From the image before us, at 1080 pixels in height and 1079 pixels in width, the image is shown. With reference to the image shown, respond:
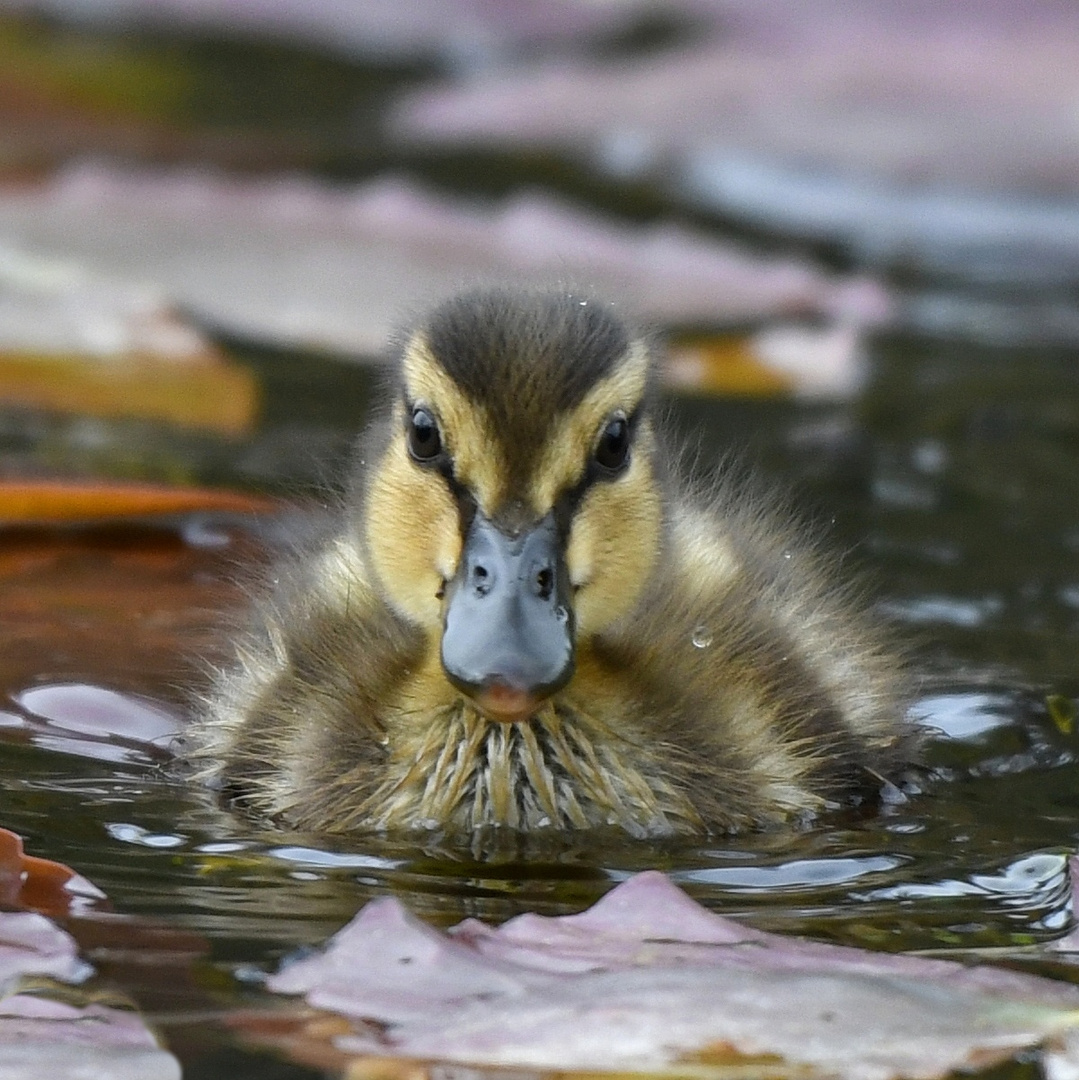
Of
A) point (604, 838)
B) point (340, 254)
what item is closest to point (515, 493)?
point (604, 838)

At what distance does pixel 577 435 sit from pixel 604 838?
1.26ft

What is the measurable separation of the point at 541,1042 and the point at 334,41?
5.36 meters

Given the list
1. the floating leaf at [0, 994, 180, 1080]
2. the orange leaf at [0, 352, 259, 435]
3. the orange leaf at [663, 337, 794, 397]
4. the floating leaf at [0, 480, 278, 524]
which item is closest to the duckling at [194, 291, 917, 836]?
the floating leaf at [0, 480, 278, 524]

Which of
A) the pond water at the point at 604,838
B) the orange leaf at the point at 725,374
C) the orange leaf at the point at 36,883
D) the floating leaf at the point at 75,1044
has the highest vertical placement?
the orange leaf at the point at 725,374

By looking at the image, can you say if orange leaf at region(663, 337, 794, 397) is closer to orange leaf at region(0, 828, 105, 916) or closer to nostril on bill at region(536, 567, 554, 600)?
nostril on bill at region(536, 567, 554, 600)

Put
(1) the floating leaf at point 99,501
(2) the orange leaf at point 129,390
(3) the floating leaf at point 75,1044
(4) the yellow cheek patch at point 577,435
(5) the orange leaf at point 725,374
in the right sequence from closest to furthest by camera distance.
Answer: (3) the floating leaf at point 75,1044, (4) the yellow cheek patch at point 577,435, (1) the floating leaf at point 99,501, (2) the orange leaf at point 129,390, (5) the orange leaf at point 725,374

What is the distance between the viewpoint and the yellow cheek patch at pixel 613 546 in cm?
237

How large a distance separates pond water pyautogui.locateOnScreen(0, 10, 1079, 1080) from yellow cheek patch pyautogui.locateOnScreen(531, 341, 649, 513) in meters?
0.34

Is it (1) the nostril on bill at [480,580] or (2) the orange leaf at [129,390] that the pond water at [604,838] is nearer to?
(2) the orange leaf at [129,390]

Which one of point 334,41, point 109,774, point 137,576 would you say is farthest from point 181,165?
point 109,774

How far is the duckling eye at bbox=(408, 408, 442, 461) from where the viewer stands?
93.8 inches

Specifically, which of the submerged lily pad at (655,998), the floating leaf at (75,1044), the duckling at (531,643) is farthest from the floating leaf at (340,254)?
the floating leaf at (75,1044)

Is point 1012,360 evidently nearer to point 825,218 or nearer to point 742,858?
point 825,218

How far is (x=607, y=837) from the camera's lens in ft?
7.89
